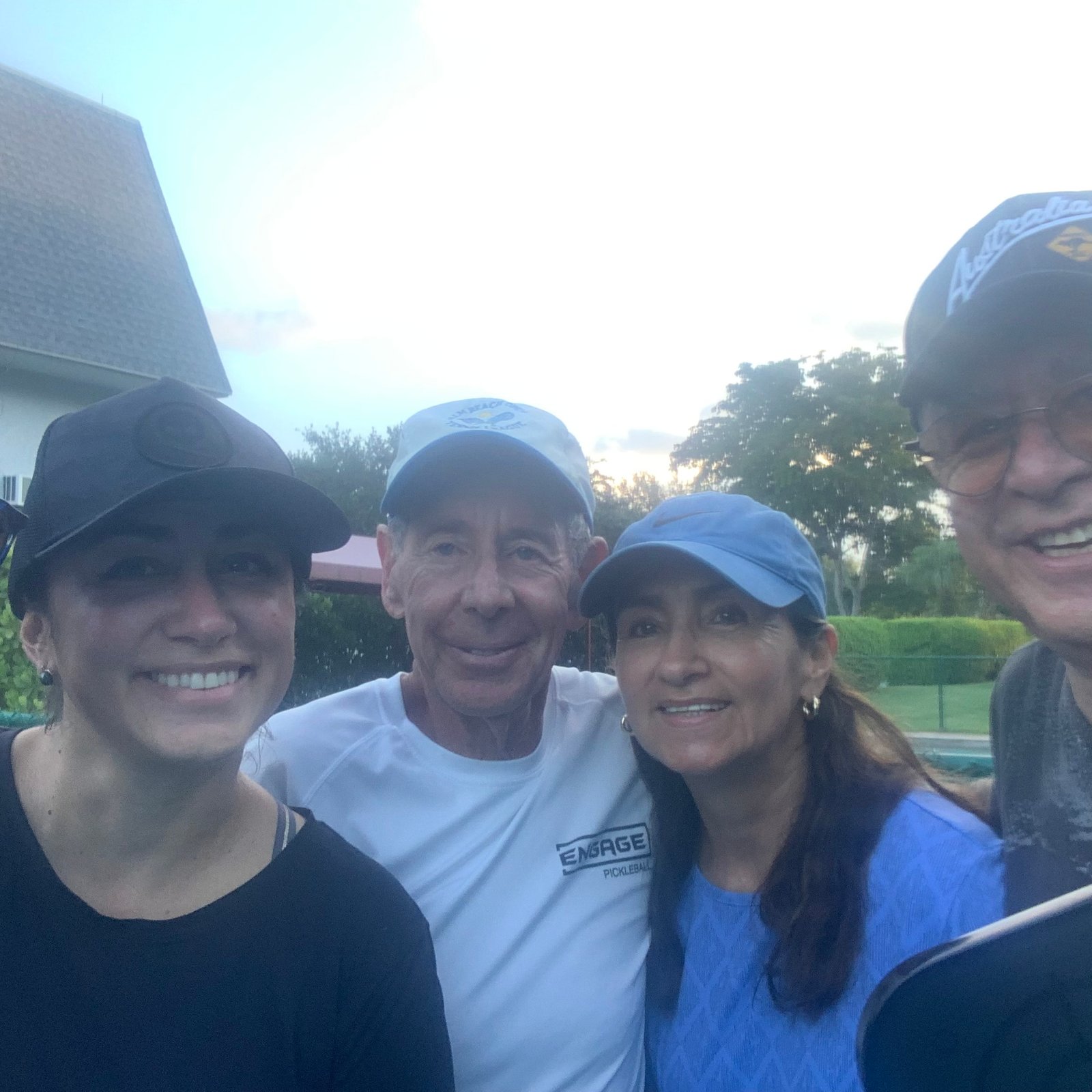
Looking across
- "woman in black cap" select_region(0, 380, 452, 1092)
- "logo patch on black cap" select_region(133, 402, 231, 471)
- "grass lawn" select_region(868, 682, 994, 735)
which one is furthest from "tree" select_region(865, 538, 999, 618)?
"logo patch on black cap" select_region(133, 402, 231, 471)

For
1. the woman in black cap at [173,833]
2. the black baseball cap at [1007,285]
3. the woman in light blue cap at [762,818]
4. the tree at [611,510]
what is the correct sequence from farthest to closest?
the tree at [611,510]
the woman in light blue cap at [762,818]
the woman in black cap at [173,833]
the black baseball cap at [1007,285]

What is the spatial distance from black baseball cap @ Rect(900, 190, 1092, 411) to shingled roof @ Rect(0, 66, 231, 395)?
36.7 feet

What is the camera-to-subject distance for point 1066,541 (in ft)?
4.85

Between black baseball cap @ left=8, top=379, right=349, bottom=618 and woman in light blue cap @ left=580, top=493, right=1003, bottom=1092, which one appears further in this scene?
woman in light blue cap @ left=580, top=493, right=1003, bottom=1092

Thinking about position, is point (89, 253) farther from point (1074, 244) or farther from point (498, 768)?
point (1074, 244)

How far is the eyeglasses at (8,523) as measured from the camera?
64.7 inches

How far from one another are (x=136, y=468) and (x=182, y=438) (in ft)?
0.32

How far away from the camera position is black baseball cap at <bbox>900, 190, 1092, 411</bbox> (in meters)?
1.38

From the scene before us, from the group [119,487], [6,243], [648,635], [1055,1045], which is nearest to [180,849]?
[119,487]

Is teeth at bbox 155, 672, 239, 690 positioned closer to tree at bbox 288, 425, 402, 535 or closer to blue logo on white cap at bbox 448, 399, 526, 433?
blue logo on white cap at bbox 448, 399, 526, 433

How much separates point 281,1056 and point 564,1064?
0.69 meters

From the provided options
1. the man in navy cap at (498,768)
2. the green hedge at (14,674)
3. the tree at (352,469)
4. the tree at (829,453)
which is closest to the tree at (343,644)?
the tree at (352,469)

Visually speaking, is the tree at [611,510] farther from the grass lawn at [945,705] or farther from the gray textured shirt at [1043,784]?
the gray textured shirt at [1043,784]

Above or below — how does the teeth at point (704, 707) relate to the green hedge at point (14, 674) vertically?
above
